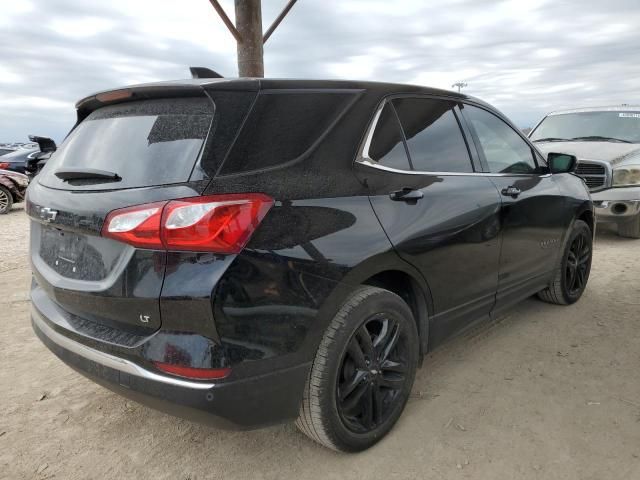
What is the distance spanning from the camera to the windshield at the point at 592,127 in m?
7.87

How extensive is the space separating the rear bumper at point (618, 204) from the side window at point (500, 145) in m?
3.95

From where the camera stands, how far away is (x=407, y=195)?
249cm

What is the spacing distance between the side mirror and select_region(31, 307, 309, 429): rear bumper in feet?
9.45

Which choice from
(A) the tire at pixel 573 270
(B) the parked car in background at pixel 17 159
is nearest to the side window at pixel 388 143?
(A) the tire at pixel 573 270

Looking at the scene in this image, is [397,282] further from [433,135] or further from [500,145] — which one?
[500,145]

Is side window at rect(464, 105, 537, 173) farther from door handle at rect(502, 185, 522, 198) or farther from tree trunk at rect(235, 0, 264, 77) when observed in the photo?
tree trunk at rect(235, 0, 264, 77)

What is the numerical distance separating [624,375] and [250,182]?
105 inches

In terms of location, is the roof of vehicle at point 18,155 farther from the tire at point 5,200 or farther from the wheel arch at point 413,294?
the wheel arch at point 413,294

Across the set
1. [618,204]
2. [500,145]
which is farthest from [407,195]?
[618,204]

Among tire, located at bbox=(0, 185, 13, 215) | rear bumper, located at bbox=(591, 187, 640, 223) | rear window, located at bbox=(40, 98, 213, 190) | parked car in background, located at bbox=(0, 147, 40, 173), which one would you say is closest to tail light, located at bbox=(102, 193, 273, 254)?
rear window, located at bbox=(40, 98, 213, 190)

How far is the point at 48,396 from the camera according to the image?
299 centimetres

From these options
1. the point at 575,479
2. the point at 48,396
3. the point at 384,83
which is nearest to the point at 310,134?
the point at 384,83

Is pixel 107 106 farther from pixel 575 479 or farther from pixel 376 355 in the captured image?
pixel 575 479

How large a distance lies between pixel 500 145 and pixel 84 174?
265 centimetres
